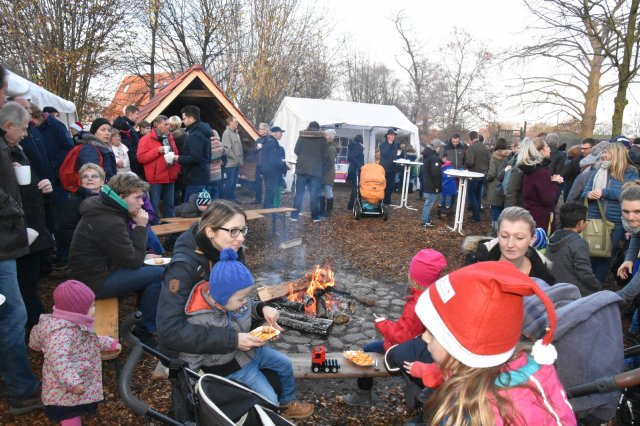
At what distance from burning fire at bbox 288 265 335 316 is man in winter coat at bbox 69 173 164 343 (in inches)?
75.7

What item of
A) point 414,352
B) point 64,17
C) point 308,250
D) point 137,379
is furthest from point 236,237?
point 64,17

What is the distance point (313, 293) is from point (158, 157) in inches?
173

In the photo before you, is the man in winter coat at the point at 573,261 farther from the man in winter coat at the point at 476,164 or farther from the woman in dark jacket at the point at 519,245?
the man in winter coat at the point at 476,164

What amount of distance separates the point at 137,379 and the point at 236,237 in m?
1.96

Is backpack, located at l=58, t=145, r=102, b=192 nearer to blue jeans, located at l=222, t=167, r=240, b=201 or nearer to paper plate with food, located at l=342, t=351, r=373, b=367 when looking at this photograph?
paper plate with food, located at l=342, t=351, r=373, b=367

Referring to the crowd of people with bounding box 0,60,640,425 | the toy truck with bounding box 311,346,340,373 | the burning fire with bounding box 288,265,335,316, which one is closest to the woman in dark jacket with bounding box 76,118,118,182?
the crowd of people with bounding box 0,60,640,425

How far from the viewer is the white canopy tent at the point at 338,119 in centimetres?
1584

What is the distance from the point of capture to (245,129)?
Result: 12328 millimetres

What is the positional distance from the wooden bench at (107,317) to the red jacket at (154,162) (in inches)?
170

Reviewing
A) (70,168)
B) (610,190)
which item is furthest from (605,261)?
(70,168)

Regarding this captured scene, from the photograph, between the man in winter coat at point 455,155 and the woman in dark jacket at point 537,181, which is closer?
the woman in dark jacket at point 537,181

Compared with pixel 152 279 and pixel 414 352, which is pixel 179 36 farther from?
pixel 414 352

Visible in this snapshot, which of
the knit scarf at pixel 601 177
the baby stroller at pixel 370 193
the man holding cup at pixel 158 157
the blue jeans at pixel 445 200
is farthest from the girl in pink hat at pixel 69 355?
the blue jeans at pixel 445 200

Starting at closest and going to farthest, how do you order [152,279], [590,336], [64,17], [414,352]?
[590,336], [414,352], [152,279], [64,17]
